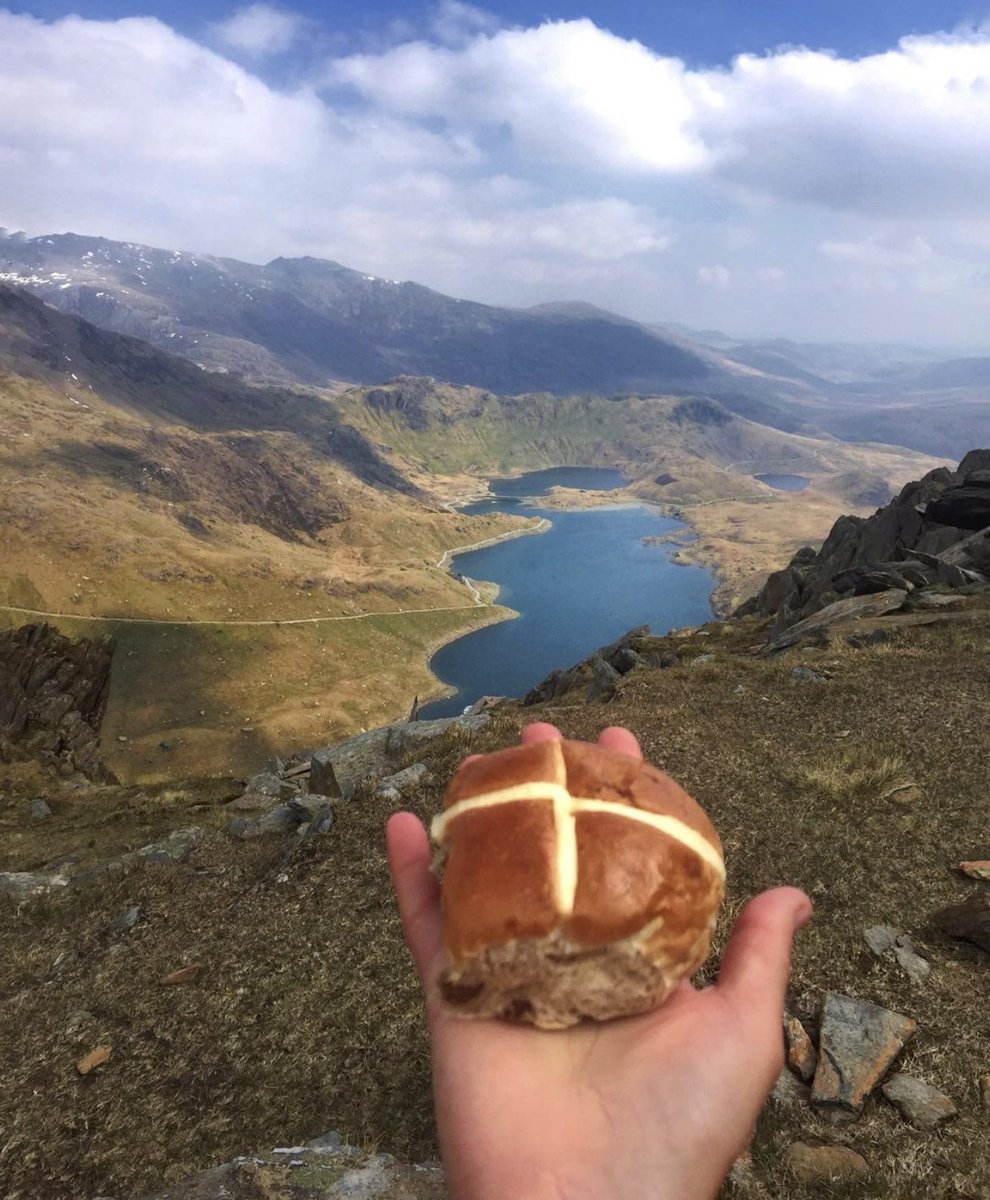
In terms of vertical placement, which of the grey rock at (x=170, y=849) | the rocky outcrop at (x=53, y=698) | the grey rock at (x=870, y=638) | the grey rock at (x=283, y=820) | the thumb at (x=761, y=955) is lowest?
the rocky outcrop at (x=53, y=698)

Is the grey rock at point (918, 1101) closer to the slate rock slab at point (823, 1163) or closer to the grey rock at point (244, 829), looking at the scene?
the slate rock slab at point (823, 1163)

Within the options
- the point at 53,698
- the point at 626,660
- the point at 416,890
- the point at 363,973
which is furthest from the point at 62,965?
the point at 53,698

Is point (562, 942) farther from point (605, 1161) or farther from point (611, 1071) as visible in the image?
point (605, 1161)

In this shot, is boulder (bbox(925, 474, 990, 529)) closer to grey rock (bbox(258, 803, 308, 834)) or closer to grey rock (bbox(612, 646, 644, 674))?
grey rock (bbox(612, 646, 644, 674))

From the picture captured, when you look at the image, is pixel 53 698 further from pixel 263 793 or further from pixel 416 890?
pixel 416 890

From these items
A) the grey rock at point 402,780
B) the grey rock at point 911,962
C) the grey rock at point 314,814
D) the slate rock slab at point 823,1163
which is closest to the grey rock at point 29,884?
the grey rock at point 314,814

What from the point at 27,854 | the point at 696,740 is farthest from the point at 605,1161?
the point at 27,854

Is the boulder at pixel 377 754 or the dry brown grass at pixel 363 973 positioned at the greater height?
the dry brown grass at pixel 363 973
